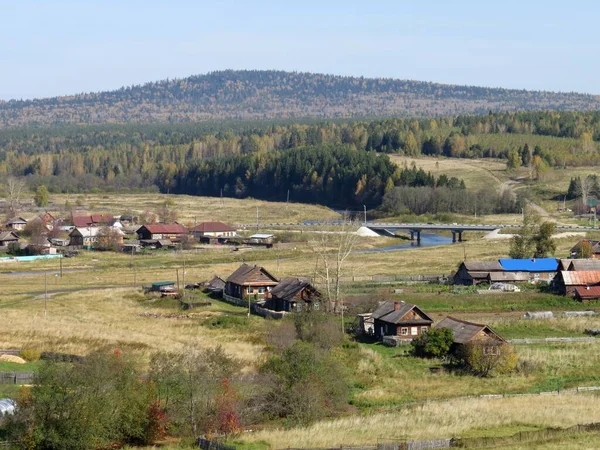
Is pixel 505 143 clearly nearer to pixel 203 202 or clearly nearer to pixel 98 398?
pixel 203 202

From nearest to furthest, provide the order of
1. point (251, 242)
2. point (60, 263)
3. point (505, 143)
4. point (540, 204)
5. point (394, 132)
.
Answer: point (60, 263)
point (251, 242)
point (540, 204)
point (505, 143)
point (394, 132)

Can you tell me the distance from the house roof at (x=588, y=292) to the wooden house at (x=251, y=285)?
1697cm

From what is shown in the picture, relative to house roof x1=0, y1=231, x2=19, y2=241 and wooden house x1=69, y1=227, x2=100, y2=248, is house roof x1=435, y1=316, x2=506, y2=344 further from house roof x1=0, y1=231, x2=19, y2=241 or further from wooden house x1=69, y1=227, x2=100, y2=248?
house roof x1=0, y1=231, x2=19, y2=241

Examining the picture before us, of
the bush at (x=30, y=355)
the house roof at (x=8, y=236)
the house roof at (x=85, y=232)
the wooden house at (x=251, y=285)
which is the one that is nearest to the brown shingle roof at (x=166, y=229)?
the house roof at (x=85, y=232)

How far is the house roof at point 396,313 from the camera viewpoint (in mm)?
47562

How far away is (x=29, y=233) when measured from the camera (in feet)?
321

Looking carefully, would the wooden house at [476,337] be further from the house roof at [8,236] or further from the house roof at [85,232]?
the house roof at [8,236]

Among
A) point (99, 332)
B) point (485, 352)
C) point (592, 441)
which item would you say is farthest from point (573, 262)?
point (592, 441)

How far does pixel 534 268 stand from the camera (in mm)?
65188

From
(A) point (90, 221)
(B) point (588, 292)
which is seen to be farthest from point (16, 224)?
(B) point (588, 292)

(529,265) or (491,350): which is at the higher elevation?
(491,350)

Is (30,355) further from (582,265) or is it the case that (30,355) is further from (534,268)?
(534,268)

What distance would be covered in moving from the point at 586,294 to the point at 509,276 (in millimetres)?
7633

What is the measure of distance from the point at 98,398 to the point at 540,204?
105084mm
